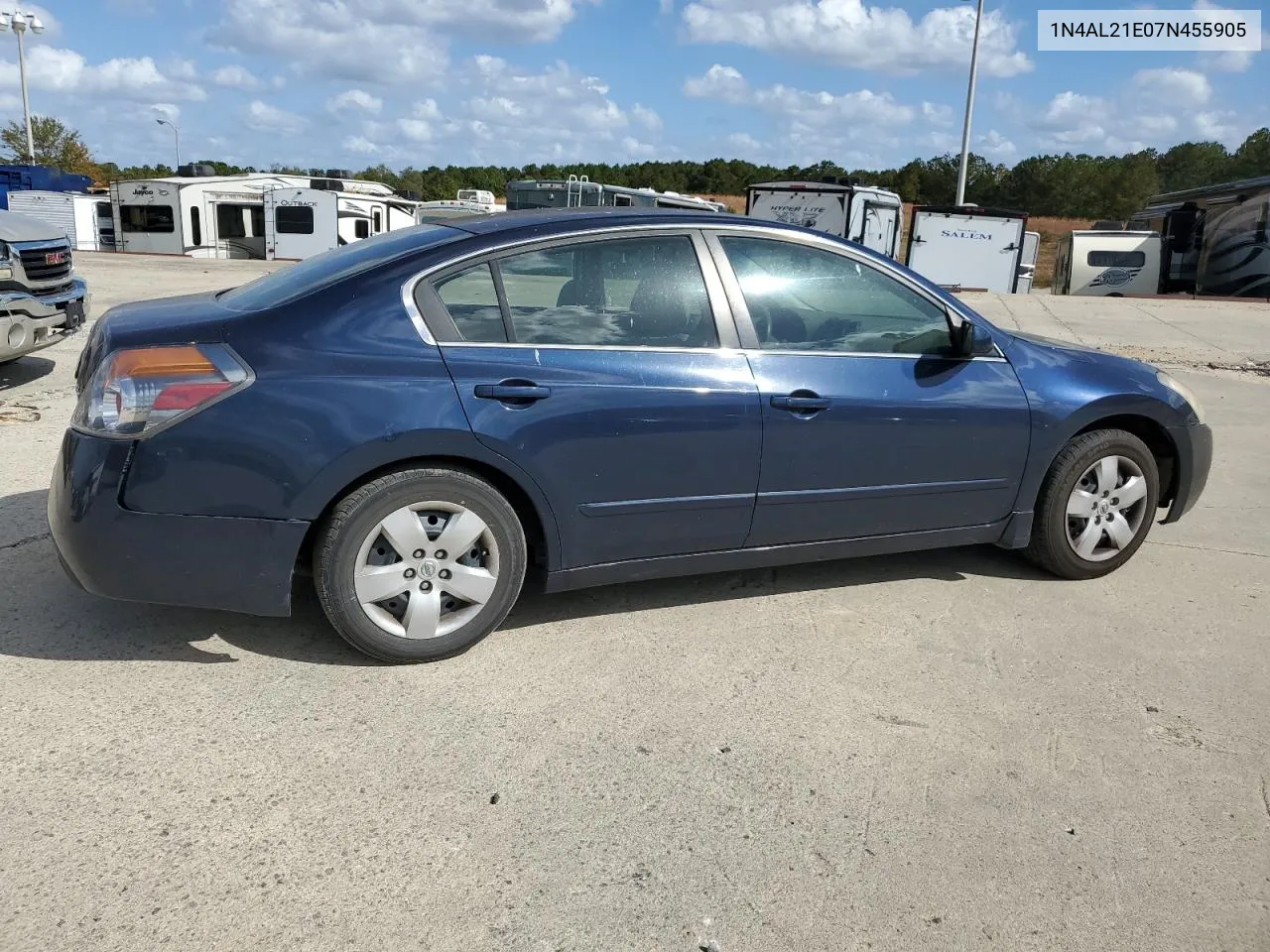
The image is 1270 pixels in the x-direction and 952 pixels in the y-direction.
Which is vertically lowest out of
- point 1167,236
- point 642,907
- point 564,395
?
point 642,907

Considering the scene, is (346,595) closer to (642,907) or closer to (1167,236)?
(642,907)

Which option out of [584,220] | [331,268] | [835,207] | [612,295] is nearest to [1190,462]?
[612,295]

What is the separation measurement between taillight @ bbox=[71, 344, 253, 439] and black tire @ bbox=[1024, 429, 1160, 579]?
3253 mm

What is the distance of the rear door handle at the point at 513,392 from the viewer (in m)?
3.36

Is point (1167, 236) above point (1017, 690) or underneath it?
above

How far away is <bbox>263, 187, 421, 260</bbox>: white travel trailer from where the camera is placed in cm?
2789

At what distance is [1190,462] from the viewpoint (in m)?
4.62

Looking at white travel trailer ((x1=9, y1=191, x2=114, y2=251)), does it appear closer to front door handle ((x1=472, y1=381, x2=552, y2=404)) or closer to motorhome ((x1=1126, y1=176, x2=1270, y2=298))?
motorhome ((x1=1126, y1=176, x2=1270, y2=298))

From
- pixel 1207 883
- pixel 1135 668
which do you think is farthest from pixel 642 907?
pixel 1135 668

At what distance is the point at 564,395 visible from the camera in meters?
3.45

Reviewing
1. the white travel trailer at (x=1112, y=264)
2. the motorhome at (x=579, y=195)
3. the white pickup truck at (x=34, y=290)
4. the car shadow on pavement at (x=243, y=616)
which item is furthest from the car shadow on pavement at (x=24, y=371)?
the white travel trailer at (x=1112, y=264)

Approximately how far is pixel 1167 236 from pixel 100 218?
102 ft

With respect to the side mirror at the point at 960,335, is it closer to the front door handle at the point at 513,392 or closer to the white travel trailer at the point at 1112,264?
the front door handle at the point at 513,392

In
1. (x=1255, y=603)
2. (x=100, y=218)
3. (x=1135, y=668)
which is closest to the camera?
(x=1135, y=668)
